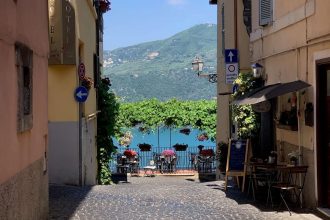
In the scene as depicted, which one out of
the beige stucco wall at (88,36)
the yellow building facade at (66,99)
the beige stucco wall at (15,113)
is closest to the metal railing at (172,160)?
the beige stucco wall at (88,36)

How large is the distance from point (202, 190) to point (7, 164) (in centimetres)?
929

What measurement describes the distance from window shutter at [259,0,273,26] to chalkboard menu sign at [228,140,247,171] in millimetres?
2999

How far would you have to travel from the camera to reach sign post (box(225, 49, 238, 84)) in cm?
1823

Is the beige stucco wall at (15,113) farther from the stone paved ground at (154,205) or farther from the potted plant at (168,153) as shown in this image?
the potted plant at (168,153)

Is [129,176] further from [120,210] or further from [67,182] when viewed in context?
[120,210]

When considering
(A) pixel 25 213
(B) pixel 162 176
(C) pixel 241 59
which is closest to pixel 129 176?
(B) pixel 162 176

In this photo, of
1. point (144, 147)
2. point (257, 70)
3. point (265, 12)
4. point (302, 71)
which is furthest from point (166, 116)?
point (302, 71)

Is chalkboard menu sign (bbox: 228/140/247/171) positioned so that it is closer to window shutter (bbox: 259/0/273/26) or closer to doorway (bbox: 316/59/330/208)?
window shutter (bbox: 259/0/273/26)

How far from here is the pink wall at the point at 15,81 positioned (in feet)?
22.1

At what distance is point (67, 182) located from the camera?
16375 mm

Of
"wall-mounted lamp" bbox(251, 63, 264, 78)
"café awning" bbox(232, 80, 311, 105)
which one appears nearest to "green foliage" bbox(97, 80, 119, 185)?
"wall-mounted lamp" bbox(251, 63, 264, 78)

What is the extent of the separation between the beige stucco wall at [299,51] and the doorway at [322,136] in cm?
18

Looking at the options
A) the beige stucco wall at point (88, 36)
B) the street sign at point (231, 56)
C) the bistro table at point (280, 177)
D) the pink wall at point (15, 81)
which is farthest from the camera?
the street sign at point (231, 56)

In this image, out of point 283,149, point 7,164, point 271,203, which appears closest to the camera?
point 7,164
